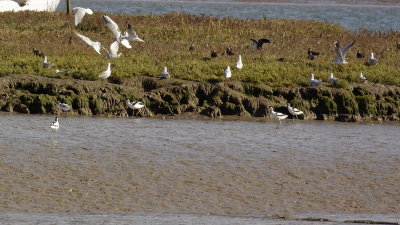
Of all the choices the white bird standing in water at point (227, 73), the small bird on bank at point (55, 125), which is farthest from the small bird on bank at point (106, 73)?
the small bird on bank at point (55, 125)

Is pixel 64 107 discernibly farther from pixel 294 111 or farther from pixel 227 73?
pixel 294 111

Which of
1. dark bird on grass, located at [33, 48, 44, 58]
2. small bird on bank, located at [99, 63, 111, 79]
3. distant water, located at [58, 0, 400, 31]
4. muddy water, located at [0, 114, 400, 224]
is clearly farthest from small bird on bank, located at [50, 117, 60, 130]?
distant water, located at [58, 0, 400, 31]

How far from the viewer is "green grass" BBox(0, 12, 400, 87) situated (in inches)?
834

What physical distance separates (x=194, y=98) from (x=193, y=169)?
232 inches

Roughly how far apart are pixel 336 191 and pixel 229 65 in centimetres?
927

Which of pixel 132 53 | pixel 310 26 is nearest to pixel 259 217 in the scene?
pixel 132 53

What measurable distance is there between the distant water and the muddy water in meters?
34.6

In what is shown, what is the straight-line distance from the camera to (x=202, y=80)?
2072cm

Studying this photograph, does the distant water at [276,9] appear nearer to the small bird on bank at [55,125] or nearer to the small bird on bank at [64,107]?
the small bird on bank at [64,107]

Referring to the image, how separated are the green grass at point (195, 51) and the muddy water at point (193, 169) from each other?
222cm

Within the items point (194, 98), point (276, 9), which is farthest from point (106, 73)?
point (276, 9)

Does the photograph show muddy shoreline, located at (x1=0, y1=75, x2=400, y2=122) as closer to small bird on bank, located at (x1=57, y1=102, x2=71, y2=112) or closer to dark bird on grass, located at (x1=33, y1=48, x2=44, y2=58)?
small bird on bank, located at (x1=57, y1=102, x2=71, y2=112)

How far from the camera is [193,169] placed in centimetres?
1434

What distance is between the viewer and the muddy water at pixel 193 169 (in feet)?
38.9
